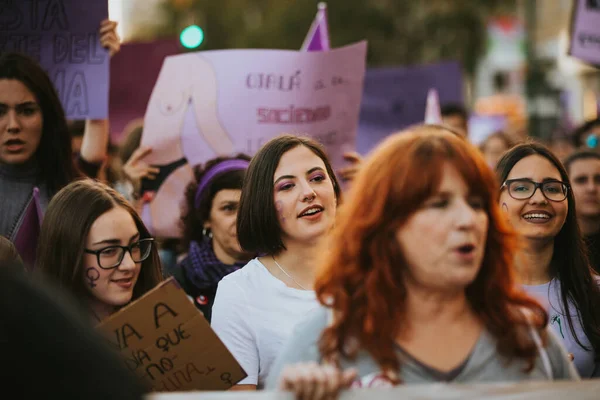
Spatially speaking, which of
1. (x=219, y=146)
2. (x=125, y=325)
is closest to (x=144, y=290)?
(x=125, y=325)

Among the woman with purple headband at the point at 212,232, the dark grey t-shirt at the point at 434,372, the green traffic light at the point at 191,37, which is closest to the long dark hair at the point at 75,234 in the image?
the woman with purple headband at the point at 212,232

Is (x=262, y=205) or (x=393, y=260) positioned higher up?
(x=262, y=205)

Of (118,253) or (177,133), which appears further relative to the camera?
(177,133)

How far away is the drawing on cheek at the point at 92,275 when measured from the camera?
11.8ft

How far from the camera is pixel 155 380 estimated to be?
314cm

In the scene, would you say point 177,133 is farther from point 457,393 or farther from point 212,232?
point 457,393

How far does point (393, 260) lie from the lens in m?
2.65

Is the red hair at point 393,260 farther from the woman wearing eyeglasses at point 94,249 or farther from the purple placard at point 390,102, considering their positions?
the purple placard at point 390,102

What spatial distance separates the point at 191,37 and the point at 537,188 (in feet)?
10.4

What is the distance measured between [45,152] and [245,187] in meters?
1.27

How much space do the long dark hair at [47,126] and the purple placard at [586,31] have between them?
420 cm

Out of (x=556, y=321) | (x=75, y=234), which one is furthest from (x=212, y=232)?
(x=556, y=321)

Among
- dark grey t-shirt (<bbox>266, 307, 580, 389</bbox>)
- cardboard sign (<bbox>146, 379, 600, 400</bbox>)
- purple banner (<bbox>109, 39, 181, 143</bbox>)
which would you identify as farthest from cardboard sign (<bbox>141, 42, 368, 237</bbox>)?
cardboard sign (<bbox>146, 379, 600, 400</bbox>)

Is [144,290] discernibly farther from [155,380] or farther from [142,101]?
[142,101]
